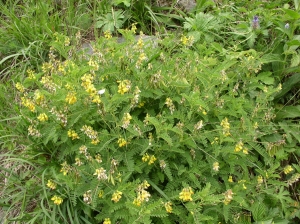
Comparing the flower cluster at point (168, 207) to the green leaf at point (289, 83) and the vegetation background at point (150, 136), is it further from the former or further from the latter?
the green leaf at point (289, 83)

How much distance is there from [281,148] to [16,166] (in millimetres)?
2046

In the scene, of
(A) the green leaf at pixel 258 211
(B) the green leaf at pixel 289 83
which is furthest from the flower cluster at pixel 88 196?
(B) the green leaf at pixel 289 83

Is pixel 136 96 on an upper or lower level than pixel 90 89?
lower

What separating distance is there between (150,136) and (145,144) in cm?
6

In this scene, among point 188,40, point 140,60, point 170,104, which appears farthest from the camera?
point 188,40

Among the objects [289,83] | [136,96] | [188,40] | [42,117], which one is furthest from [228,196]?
[289,83]

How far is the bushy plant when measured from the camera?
2004mm

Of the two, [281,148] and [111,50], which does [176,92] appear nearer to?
[111,50]

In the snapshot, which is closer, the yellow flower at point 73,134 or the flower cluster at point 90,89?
the flower cluster at point 90,89

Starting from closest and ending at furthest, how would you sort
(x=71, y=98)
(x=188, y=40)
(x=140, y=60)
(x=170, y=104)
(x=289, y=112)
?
(x=71, y=98)
(x=170, y=104)
(x=140, y=60)
(x=188, y=40)
(x=289, y=112)

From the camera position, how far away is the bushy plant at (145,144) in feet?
6.57

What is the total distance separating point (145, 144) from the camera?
2.09 m

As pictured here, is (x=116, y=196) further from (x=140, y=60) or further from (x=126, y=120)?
(x=140, y=60)

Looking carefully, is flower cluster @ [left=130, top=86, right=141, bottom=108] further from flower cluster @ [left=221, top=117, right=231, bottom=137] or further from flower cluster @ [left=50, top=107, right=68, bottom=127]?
flower cluster @ [left=221, top=117, right=231, bottom=137]
